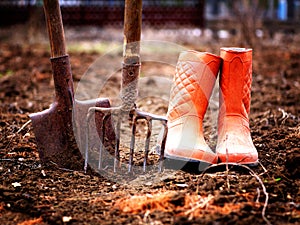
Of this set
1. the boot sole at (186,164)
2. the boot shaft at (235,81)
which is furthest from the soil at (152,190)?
the boot shaft at (235,81)

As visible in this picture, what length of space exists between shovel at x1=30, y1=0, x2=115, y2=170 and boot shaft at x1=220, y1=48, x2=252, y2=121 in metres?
0.59

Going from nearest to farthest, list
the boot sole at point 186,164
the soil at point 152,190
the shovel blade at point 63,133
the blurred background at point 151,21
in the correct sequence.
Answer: the soil at point 152,190
the boot sole at point 186,164
the shovel blade at point 63,133
the blurred background at point 151,21

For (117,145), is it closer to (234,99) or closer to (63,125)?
(63,125)

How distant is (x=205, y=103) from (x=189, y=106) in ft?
0.28

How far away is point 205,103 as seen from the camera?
8.44 feet

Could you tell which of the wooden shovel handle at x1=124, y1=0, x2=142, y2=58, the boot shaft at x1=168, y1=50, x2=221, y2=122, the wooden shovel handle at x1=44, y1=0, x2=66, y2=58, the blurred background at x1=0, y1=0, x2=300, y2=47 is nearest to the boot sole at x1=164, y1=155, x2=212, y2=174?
the boot shaft at x1=168, y1=50, x2=221, y2=122

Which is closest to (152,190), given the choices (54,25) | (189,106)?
(189,106)

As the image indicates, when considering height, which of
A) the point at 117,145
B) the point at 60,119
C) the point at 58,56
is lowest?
the point at 117,145

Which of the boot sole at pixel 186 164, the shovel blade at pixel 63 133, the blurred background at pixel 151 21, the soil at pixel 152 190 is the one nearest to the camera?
the soil at pixel 152 190

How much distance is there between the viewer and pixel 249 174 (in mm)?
2344

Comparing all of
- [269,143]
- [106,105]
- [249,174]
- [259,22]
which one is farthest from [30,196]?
[259,22]

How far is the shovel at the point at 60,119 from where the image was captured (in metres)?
2.58

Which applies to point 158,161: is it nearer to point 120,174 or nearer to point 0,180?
point 120,174

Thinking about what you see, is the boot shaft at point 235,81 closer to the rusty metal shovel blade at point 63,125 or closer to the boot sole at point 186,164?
the boot sole at point 186,164
